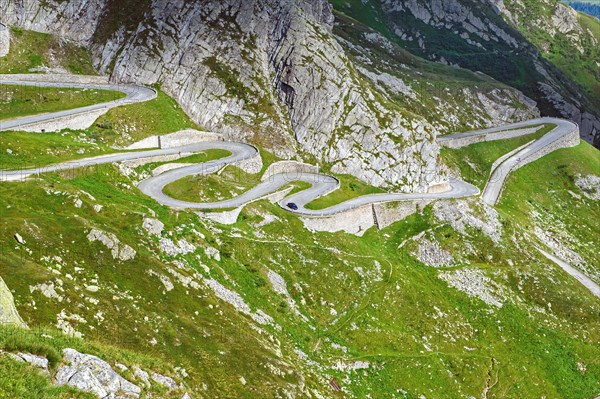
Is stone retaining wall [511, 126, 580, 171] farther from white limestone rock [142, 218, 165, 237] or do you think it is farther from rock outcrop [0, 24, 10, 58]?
rock outcrop [0, 24, 10, 58]

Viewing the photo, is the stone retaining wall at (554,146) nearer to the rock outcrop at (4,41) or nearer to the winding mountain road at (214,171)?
the winding mountain road at (214,171)

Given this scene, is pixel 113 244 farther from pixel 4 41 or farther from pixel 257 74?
pixel 4 41

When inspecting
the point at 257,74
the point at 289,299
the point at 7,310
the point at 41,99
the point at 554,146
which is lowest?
the point at 289,299

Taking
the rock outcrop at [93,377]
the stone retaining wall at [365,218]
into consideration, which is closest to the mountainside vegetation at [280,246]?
the rock outcrop at [93,377]

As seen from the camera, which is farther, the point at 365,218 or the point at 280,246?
the point at 365,218

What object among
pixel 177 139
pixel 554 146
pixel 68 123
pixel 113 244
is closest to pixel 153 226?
pixel 113 244

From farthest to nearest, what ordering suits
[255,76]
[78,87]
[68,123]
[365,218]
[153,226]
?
[255,76] → [78,87] → [365,218] → [68,123] → [153,226]

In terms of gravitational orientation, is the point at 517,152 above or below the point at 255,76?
below

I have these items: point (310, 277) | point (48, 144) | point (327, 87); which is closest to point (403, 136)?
point (327, 87)

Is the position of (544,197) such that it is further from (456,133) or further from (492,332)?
(492,332)
